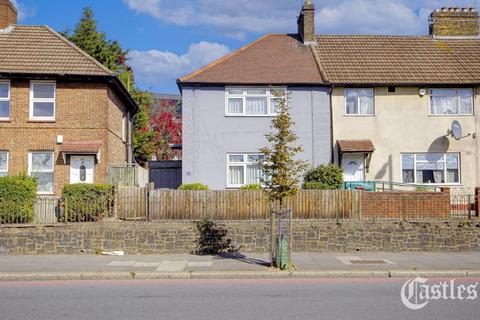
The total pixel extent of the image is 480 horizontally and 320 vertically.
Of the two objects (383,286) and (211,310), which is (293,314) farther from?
(383,286)

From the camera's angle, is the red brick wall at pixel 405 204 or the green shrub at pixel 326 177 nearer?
the red brick wall at pixel 405 204

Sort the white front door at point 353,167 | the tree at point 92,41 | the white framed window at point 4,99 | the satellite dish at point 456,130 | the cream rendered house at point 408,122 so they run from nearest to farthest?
1. the white framed window at point 4,99
2. the satellite dish at point 456,130
3. the white front door at point 353,167
4. the cream rendered house at point 408,122
5. the tree at point 92,41

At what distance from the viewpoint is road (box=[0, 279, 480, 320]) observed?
8.36 metres

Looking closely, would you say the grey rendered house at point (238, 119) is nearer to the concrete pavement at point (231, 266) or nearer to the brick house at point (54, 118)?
the brick house at point (54, 118)

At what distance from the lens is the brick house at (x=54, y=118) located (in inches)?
794

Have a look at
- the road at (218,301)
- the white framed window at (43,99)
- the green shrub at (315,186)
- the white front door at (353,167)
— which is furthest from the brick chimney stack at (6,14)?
the white front door at (353,167)

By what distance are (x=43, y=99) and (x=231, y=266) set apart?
38.3 feet

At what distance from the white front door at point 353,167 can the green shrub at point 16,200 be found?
12.9 m

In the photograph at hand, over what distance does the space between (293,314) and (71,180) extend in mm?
14033

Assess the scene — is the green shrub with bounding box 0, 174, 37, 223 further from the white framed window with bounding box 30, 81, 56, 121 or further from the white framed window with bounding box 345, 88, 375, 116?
the white framed window with bounding box 345, 88, 375, 116

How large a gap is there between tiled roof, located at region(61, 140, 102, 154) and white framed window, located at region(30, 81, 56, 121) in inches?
57.3

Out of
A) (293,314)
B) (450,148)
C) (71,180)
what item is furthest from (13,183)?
(450,148)

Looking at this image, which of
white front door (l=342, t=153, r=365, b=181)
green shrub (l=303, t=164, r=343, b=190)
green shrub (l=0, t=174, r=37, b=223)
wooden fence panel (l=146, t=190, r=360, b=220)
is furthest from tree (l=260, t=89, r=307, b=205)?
white front door (l=342, t=153, r=365, b=181)

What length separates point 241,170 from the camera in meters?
22.6
